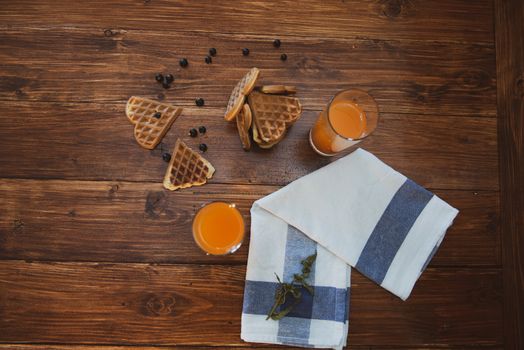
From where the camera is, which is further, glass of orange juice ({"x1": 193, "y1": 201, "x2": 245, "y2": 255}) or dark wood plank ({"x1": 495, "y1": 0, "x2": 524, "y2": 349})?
dark wood plank ({"x1": 495, "y1": 0, "x2": 524, "y2": 349})

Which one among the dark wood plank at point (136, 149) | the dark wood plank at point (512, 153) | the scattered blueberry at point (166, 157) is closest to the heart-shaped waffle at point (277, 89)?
the dark wood plank at point (136, 149)

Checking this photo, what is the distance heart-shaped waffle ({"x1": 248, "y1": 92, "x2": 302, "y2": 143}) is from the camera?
1450 millimetres

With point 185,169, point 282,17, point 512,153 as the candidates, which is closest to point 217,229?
point 185,169

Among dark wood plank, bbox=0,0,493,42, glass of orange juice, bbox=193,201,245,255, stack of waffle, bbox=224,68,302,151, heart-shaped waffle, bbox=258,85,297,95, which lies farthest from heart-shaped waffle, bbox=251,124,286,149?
dark wood plank, bbox=0,0,493,42

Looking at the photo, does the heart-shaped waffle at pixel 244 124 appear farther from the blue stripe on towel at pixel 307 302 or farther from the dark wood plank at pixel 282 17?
the blue stripe on towel at pixel 307 302

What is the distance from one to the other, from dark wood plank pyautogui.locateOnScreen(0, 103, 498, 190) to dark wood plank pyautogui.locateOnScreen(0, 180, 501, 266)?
0.15ft

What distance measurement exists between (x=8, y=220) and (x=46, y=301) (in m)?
0.30

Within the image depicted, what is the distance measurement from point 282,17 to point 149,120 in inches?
23.7

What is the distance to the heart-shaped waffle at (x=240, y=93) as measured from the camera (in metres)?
1.42

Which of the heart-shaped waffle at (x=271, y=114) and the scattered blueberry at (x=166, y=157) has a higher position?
the heart-shaped waffle at (x=271, y=114)

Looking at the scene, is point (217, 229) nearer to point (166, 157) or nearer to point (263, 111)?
point (166, 157)

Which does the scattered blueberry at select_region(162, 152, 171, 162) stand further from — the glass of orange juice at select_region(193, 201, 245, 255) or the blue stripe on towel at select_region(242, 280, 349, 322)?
the blue stripe on towel at select_region(242, 280, 349, 322)

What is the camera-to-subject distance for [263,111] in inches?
57.2

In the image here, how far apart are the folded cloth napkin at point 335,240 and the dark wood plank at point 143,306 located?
61 mm
